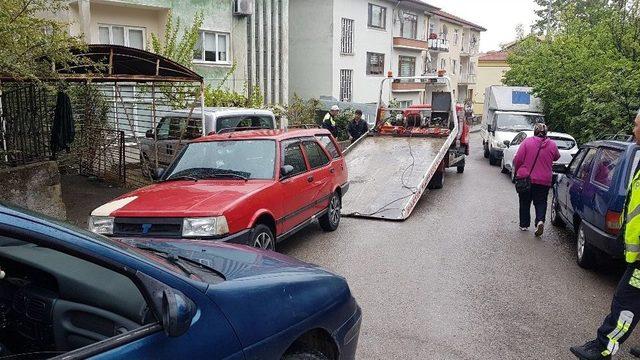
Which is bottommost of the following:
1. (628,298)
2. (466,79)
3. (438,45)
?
(628,298)

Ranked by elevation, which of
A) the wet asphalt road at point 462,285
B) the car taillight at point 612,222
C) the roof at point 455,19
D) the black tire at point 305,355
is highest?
the roof at point 455,19

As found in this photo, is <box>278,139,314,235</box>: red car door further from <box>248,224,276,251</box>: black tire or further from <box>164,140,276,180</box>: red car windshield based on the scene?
<box>248,224,276,251</box>: black tire

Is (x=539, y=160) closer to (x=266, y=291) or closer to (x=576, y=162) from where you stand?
(x=576, y=162)

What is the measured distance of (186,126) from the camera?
10.1 meters

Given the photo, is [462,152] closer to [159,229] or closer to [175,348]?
[159,229]

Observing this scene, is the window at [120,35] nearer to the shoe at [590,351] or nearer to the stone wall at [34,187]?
the stone wall at [34,187]

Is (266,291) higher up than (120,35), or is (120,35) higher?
(120,35)

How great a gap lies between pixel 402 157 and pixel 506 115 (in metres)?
9.18

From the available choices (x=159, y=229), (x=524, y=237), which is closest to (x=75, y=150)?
(x=159, y=229)

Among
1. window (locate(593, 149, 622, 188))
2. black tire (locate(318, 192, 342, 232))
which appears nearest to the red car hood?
black tire (locate(318, 192, 342, 232))

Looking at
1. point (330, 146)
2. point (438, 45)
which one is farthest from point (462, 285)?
point (438, 45)

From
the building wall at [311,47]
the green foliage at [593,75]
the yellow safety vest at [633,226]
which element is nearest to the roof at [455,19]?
the building wall at [311,47]

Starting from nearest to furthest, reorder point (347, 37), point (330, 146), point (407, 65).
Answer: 1. point (330, 146)
2. point (347, 37)
3. point (407, 65)

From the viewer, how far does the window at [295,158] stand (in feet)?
21.8
